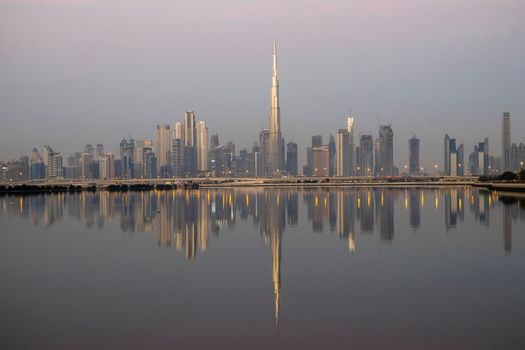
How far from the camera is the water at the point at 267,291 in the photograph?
34.1 ft

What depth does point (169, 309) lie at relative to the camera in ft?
40.5

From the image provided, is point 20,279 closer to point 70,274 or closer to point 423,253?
point 70,274

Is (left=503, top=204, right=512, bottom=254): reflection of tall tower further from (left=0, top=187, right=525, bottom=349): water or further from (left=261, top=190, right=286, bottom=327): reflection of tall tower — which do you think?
(left=261, top=190, right=286, bottom=327): reflection of tall tower

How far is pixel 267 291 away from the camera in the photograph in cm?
1415

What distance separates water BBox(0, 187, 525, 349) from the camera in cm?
1040

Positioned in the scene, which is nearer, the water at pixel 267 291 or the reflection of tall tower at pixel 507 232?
the water at pixel 267 291

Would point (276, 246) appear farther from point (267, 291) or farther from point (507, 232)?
point (507, 232)

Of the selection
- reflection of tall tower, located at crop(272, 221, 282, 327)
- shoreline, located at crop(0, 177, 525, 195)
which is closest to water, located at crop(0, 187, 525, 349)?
reflection of tall tower, located at crop(272, 221, 282, 327)

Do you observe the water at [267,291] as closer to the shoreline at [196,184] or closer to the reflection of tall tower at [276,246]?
the reflection of tall tower at [276,246]

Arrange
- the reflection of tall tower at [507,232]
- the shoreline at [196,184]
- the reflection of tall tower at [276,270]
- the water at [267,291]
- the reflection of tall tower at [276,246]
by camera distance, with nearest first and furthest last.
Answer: the water at [267,291] → the reflection of tall tower at [276,270] → the reflection of tall tower at [276,246] → the reflection of tall tower at [507,232] → the shoreline at [196,184]

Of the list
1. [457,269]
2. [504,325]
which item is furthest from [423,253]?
[504,325]

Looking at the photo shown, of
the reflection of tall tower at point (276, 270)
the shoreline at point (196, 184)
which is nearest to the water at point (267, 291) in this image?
the reflection of tall tower at point (276, 270)

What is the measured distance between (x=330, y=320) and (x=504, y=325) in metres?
A: 2.98

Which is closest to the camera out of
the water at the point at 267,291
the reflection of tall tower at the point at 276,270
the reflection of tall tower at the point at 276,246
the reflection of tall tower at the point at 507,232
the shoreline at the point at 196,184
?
the water at the point at 267,291
